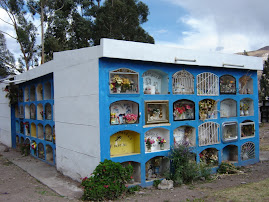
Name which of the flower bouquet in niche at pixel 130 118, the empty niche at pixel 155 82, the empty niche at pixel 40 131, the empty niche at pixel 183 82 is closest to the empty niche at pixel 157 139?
the flower bouquet in niche at pixel 130 118

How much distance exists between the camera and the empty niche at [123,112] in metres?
6.87

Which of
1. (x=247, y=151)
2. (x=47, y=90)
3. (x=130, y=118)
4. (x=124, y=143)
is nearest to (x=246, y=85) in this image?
(x=247, y=151)

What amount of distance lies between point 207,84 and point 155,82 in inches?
73.4

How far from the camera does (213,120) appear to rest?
854 cm

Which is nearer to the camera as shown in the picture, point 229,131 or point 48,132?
point 229,131

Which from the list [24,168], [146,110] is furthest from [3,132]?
[146,110]

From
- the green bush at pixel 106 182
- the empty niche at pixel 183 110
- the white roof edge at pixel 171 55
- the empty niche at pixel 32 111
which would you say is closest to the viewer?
the green bush at pixel 106 182

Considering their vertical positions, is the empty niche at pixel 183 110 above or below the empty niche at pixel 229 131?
above

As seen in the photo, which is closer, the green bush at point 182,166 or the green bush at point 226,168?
the green bush at point 182,166

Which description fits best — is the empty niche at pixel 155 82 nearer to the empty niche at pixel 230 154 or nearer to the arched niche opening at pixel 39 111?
the empty niche at pixel 230 154

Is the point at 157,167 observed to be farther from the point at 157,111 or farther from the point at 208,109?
the point at 208,109

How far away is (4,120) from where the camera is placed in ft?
46.4


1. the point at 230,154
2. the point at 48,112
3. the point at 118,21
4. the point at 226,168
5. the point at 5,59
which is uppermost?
the point at 118,21

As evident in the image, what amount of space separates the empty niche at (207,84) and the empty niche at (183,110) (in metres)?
0.49
